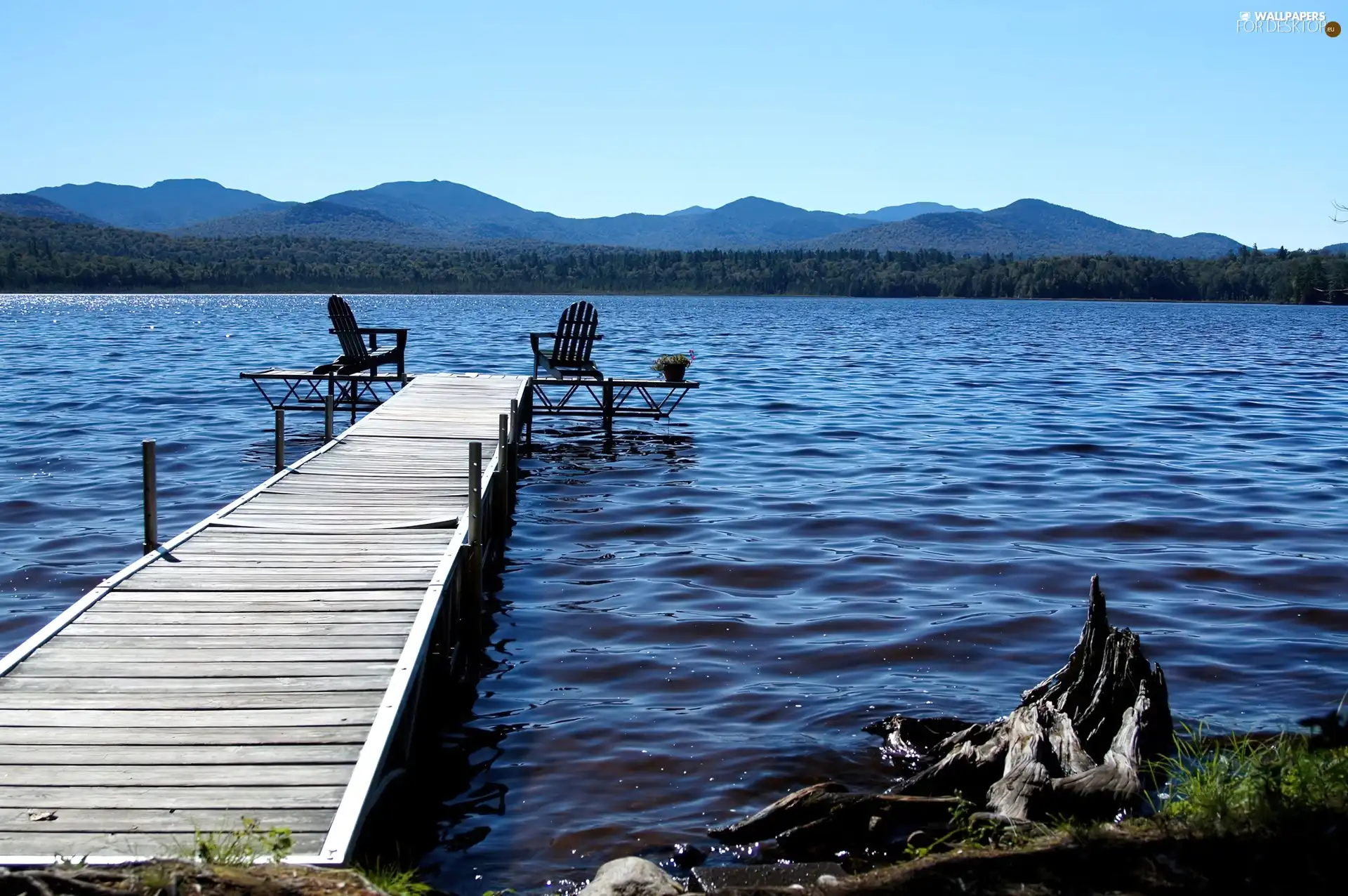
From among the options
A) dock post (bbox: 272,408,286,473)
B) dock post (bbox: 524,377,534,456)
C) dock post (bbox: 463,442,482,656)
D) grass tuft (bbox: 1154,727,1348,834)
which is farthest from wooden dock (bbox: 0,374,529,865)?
dock post (bbox: 524,377,534,456)

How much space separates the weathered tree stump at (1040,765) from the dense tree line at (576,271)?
390 ft

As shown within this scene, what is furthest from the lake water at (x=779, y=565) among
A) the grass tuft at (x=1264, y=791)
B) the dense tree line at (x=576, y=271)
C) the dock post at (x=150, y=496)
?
the dense tree line at (x=576, y=271)

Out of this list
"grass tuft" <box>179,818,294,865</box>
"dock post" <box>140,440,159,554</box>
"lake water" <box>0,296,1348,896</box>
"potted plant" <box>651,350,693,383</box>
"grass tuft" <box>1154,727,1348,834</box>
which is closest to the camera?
"grass tuft" <box>1154,727,1348,834</box>

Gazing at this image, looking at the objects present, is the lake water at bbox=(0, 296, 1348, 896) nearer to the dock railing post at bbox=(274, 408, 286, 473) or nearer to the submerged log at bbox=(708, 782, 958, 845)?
the submerged log at bbox=(708, 782, 958, 845)

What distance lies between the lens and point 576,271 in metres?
160

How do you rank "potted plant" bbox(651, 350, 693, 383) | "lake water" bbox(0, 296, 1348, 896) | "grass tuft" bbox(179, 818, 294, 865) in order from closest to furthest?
"grass tuft" bbox(179, 818, 294, 865)
"lake water" bbox(0, 296, 1348, 896)
"potted plant" bbox(651, 350, 693, 383)

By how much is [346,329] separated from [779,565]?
367 inches

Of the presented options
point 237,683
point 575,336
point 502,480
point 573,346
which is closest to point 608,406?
point 573,346

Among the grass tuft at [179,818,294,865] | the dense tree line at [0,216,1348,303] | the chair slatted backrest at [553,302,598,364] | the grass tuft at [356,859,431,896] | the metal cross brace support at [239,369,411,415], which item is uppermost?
the dense tree line at [0,216,1348,303]

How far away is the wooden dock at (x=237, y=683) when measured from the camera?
13.0 feet

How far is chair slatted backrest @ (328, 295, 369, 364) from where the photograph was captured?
56.3ft

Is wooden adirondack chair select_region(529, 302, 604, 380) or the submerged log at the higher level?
wooden adirondack chair select_region(529, 302, 604, 380)

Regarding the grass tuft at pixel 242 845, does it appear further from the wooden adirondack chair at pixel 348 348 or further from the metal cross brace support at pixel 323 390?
the wooden adirondack chair at pixel 348 348

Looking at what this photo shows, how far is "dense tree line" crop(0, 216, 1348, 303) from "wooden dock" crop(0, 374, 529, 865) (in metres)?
119
